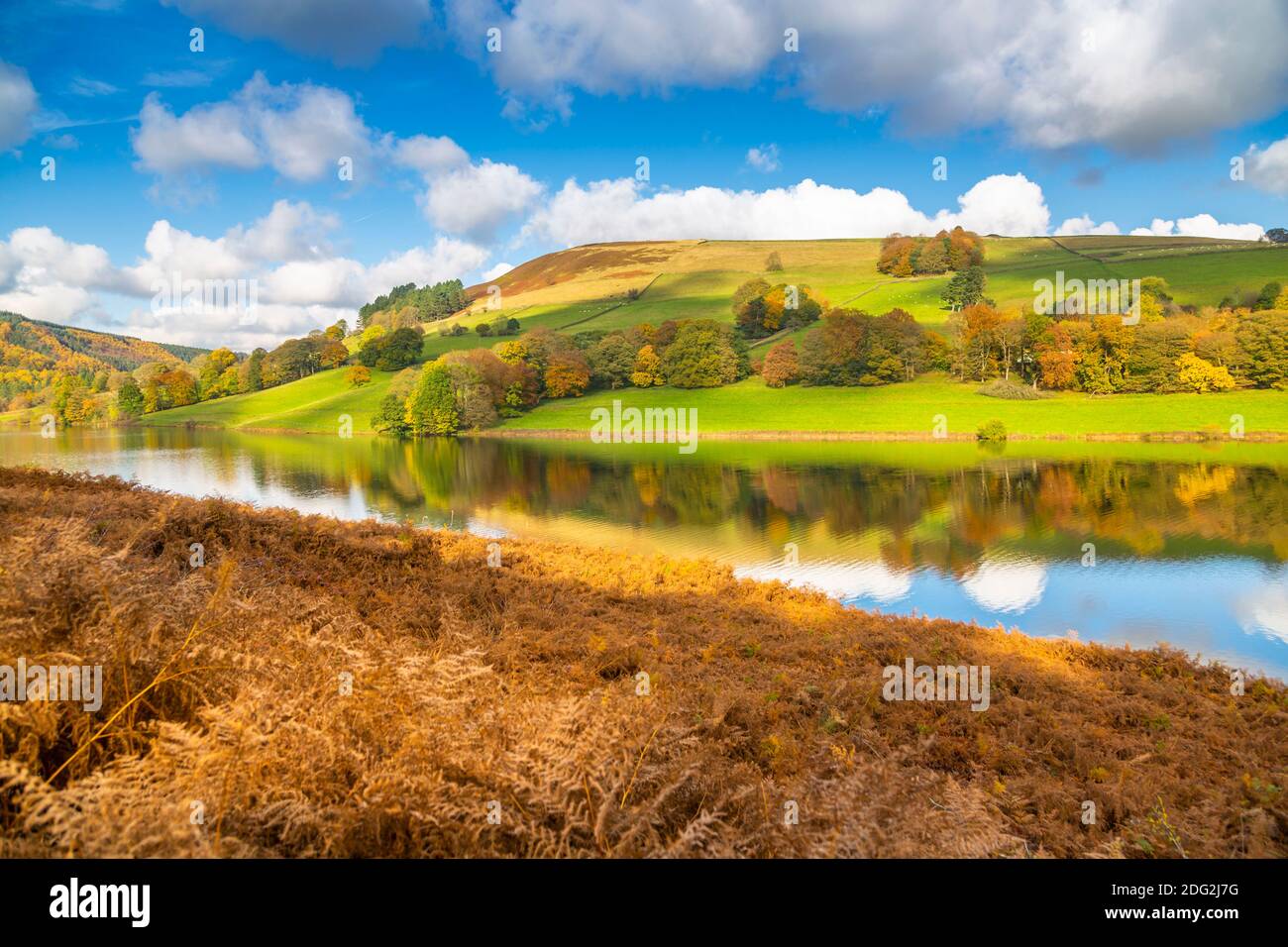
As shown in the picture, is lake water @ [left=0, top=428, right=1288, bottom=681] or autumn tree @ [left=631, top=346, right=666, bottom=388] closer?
lake water @ [left=0, top=428, right=1288, bottom=681]

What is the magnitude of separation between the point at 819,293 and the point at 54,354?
14333 cm

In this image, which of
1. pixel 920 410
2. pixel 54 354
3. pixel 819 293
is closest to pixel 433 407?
pixel 920 410

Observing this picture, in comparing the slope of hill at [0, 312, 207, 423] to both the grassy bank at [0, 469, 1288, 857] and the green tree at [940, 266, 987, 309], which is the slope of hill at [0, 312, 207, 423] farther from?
the green tree at [940, 266, 987, 309]

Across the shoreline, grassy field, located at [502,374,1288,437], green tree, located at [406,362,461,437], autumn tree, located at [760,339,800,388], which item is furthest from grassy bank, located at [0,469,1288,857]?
autumn tree, located at [760,339,800,388]

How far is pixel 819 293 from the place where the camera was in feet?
333

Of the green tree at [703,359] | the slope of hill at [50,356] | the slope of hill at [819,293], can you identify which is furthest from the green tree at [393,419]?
the slope of hill at [50,356]

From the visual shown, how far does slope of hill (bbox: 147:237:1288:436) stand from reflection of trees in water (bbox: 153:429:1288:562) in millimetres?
23054

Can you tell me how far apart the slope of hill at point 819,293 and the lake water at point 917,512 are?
12.9 m

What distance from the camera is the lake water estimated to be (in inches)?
543

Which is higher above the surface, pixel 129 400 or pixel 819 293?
pixel 819 293

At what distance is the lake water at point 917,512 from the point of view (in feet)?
45.2

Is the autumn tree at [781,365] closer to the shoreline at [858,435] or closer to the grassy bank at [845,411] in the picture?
the grassy bank at [845,411]

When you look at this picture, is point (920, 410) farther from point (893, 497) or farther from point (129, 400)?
point (129, 400)
